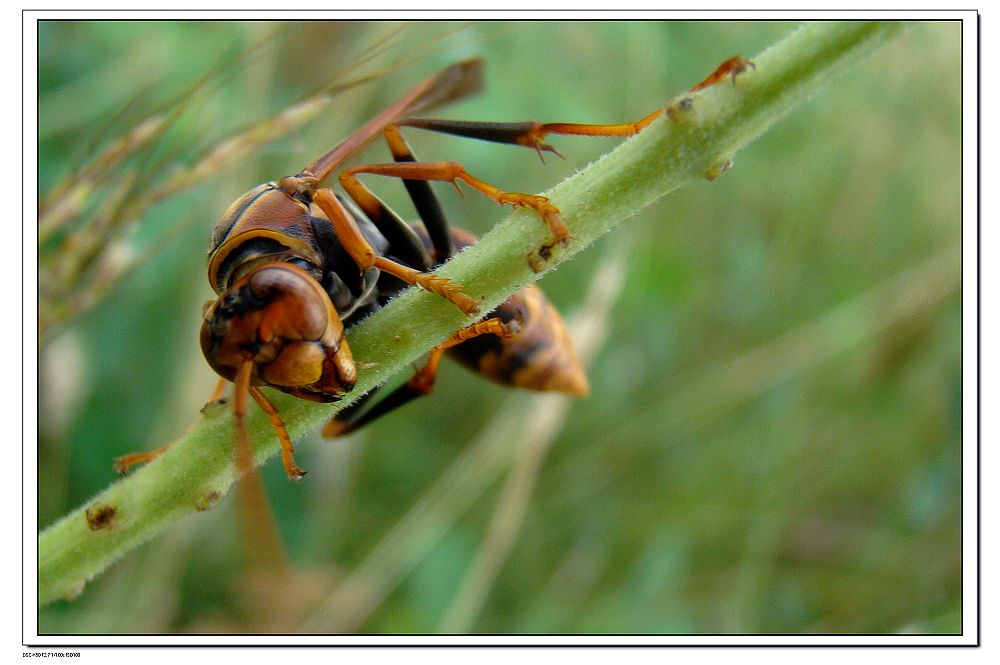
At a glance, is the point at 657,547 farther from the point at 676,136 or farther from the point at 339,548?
the point at 676,136

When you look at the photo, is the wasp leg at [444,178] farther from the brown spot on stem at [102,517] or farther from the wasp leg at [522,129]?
the brown spot on stem at [102,517]

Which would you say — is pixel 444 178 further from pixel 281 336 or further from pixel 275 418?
pixel 275 418

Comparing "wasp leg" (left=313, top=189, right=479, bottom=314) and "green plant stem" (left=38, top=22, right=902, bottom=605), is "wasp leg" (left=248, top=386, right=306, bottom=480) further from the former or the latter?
"wasp leg" (left=313, top=189, right=479, bottom=314)

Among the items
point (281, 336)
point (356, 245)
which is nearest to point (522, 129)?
point (356, 245)

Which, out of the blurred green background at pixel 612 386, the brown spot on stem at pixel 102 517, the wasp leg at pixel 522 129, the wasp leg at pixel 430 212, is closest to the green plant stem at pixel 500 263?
the brown spot on stem at pixel 102 517
